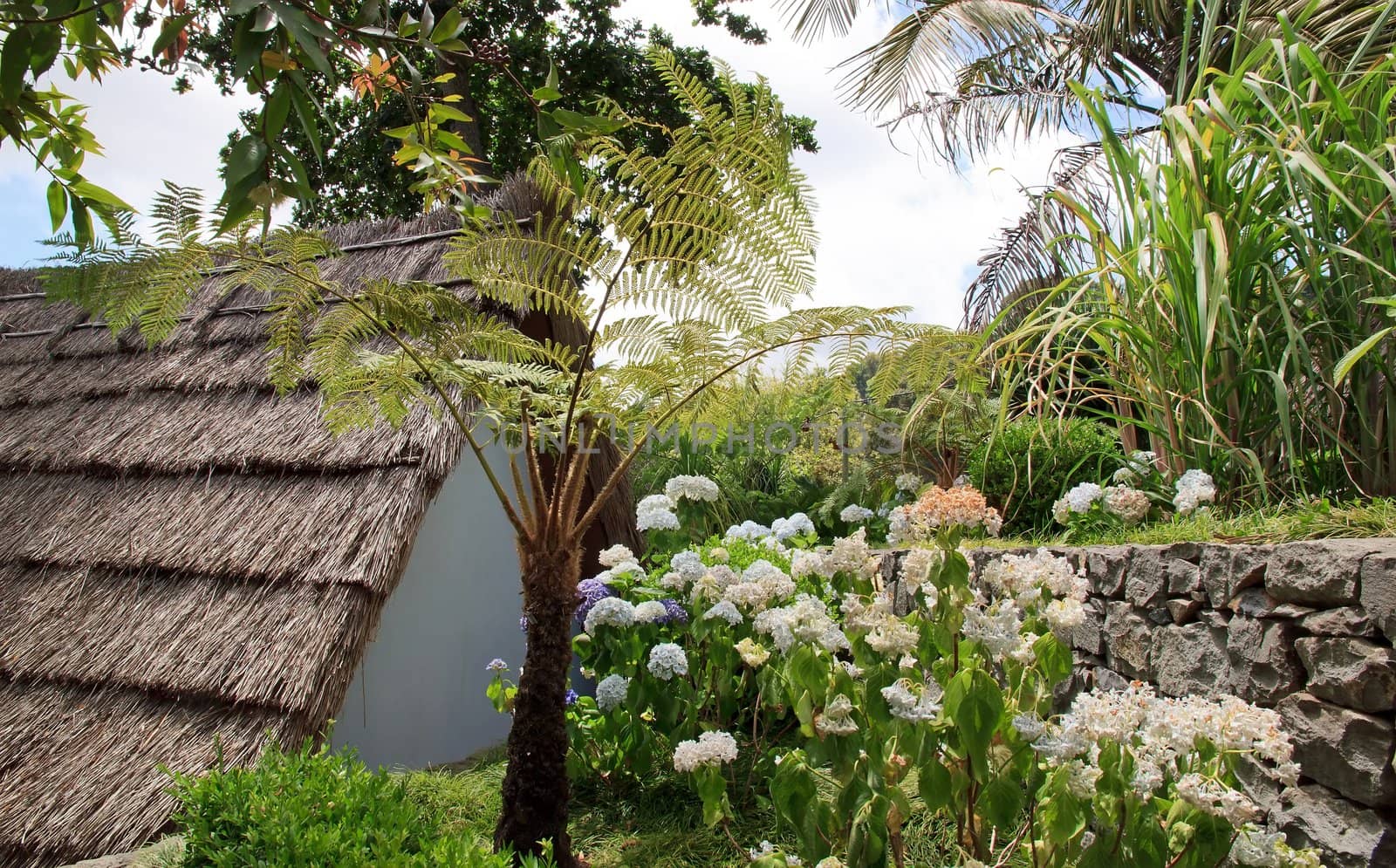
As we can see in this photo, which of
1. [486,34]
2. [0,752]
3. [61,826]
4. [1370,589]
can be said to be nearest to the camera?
[1370,589]

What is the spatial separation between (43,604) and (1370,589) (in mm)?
4027

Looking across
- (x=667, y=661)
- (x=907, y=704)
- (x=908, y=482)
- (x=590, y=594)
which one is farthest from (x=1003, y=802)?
(x=908, y=482)

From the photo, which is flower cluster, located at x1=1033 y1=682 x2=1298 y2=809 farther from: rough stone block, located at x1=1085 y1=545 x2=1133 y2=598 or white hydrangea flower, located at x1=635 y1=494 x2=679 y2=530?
white hydrangea flower, located at x1=635 y1=494 x2=679 y2=530

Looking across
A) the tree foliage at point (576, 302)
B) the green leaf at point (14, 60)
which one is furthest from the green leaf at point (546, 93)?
the tree foliage at point (576, 302)

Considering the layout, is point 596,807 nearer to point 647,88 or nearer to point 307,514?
point 307,514

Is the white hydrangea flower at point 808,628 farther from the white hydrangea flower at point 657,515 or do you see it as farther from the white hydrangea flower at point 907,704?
the white hydrangea flower at point 657,515

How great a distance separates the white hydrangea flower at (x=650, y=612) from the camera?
2961mm

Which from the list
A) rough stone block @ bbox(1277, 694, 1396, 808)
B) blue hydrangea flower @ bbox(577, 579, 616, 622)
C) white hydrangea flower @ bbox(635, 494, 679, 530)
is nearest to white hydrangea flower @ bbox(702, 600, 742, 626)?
blue hydrangea flower @ bbox(577, 579, 616, 622)

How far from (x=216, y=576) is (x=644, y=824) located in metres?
1.69

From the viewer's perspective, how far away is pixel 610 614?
297cm

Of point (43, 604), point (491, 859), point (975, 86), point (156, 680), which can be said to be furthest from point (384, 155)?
point (491, 859)

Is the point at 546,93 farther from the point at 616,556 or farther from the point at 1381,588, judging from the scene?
the point at 616,556

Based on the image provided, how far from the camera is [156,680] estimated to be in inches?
107

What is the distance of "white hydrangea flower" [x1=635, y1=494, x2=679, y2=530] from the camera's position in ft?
11.6
